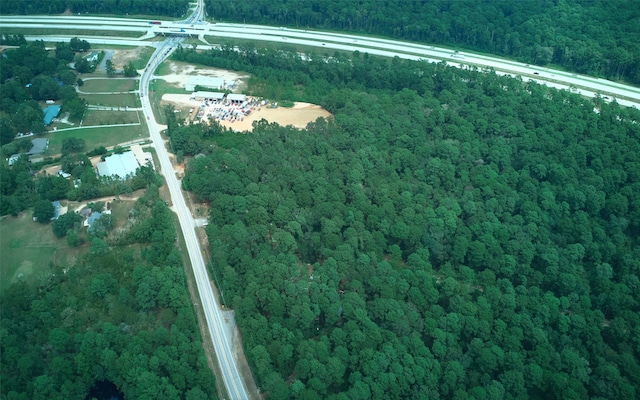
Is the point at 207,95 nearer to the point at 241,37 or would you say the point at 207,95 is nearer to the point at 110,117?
the point at 110,117

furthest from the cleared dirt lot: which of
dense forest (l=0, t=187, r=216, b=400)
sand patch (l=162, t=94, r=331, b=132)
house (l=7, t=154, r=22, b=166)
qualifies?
dense forest (l=0, t=187, r=216, b=400)

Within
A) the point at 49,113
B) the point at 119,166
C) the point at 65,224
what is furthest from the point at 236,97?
the point at 65,224

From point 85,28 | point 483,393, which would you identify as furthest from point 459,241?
Result: point 85,28

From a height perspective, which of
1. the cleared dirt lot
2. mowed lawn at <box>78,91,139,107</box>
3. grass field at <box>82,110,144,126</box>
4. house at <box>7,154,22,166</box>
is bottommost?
house at <box>7,154,22,166</box>

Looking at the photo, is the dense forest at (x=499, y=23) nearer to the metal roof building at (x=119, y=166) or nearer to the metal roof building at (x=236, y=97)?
the metal roof building at (x=236, y=97)

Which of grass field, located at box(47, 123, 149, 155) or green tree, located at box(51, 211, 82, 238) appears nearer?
green tree, located at box(51, 211, 82, 238)

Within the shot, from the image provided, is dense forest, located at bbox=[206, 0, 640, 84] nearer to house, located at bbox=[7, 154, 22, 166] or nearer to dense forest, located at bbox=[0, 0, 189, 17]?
dense forest, located at bbox=[0, 0, 189, 17]
